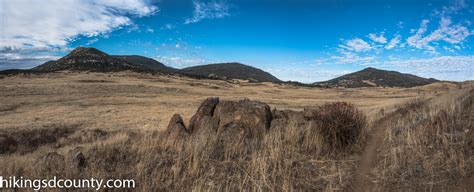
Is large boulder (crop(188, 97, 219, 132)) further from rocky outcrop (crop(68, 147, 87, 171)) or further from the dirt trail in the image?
the dirt trail

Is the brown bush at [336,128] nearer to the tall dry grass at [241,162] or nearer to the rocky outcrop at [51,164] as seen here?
the tall dry grass at [241,162]

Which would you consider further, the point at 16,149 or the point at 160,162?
the point at 16,149

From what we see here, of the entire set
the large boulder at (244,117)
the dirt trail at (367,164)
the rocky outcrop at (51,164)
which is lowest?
the rocky outcrop at (51,164)

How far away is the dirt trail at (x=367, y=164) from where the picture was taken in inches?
199

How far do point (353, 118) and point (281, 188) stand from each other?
177 inches

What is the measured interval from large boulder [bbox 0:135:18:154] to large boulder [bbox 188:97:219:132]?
40.9ft

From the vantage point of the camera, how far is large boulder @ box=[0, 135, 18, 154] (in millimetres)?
17031

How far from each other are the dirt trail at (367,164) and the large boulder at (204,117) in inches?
192

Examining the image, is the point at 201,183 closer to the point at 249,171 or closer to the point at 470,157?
the point at 249,171

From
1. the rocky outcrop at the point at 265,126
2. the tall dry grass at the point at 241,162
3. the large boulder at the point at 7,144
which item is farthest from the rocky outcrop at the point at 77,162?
the large boulder at the point at 7,144

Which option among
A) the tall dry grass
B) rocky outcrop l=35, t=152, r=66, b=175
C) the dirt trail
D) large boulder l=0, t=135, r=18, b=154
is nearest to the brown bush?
the tall dry grass

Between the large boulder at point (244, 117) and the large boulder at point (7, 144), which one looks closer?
the large boulder at point (244, 117)

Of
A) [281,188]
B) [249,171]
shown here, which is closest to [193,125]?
[249,171]

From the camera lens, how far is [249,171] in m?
5.57
